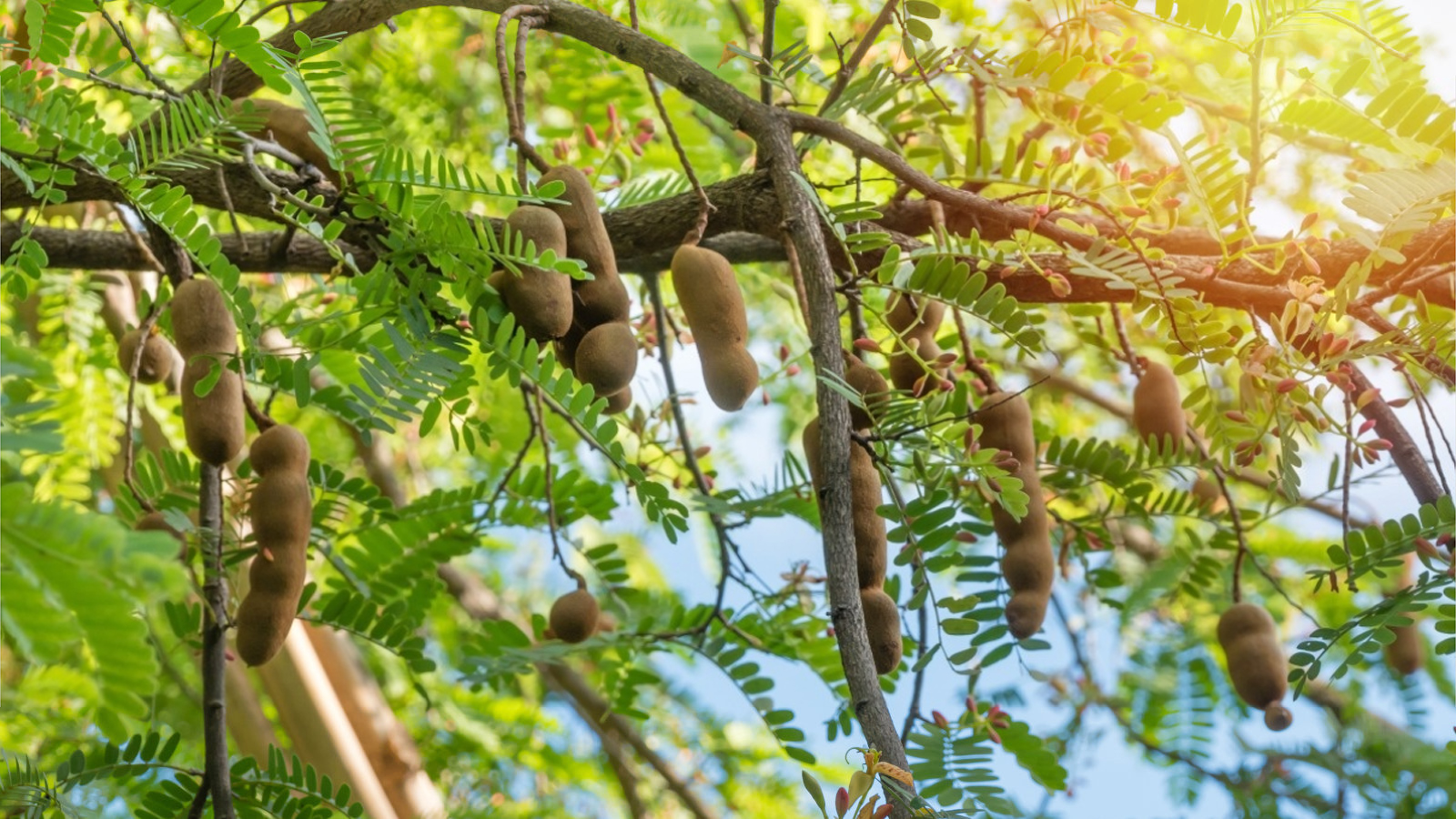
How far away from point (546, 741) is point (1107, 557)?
0.98 m

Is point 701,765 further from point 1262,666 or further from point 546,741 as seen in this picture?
point 1262,666

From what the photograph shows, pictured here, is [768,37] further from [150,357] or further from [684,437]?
[150,357]

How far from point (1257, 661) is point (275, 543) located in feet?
2.11

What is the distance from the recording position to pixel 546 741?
1.91m

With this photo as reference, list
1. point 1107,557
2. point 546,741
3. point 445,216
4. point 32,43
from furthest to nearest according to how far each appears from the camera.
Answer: point 546,741, point 1107,557, point 32,43, point 445,216

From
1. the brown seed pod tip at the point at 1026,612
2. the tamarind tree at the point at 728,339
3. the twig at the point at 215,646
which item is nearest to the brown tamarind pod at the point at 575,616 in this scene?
the tamarind tree at the point at 728,339

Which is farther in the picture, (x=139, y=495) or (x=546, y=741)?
(x=546, y=741)

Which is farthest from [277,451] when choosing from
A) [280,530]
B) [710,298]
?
[710,298]

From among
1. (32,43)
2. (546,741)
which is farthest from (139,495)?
(546,741)

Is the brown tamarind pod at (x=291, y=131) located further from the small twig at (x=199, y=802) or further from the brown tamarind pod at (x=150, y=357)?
the small twig at (x=199, y=802)

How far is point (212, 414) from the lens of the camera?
68cm

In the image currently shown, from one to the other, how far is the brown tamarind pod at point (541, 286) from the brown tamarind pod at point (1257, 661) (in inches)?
21.2

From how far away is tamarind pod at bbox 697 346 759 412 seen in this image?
622 mm

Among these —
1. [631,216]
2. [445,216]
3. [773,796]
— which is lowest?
[773,796]
